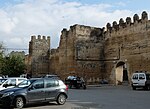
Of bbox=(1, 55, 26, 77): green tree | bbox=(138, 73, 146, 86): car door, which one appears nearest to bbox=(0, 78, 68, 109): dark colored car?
bbox=(138, 73, 146, 86): car door

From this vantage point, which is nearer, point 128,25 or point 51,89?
point 51,89

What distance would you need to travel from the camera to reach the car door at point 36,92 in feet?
45.9

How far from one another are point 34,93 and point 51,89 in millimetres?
1064

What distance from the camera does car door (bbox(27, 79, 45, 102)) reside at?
1399 cm

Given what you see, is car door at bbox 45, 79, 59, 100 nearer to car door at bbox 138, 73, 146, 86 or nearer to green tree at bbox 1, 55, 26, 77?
car door at bbox 138, 73, 146, 86

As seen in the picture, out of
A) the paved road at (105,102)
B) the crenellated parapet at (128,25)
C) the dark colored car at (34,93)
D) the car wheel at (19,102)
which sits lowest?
the paved road at (105,102)

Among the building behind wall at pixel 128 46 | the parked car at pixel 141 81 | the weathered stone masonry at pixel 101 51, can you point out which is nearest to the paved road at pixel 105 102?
the parked car at pixel 141 81

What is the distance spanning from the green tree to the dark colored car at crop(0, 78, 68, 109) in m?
42.2

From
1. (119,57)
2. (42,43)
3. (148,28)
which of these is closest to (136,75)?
(148,28)

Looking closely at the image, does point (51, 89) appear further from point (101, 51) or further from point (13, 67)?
point (13, 67)

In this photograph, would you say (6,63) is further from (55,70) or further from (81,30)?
(81,30)

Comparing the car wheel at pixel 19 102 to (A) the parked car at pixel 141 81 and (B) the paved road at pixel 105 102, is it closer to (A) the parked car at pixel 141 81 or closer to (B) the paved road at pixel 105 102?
(B) the paved road at pixel 105 102

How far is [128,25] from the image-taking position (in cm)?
3728

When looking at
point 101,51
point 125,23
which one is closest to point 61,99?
point 125,23
